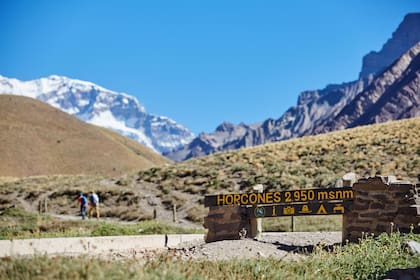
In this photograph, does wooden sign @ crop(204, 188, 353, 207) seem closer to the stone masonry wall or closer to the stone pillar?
the stone pillar

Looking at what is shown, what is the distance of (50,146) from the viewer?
107m

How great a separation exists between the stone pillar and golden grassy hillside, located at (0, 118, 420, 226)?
50.6 ft

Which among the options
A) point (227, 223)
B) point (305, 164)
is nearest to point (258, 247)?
point (227, 223)

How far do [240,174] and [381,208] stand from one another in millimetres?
26801

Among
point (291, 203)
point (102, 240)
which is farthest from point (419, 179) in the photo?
point (102, 240)

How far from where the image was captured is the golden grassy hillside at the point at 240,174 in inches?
1353

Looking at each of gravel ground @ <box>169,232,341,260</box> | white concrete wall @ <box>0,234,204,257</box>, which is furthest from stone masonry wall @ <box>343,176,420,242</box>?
white concrete wall @ <box>0,234,204,257</box>

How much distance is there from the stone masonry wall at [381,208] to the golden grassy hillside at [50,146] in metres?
84.8

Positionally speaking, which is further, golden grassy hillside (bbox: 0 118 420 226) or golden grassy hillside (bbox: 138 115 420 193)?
golden grassy hillside (bbox: 138 115 420 193)

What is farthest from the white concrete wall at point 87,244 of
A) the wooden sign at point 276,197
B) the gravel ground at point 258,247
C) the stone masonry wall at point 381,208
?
the stone masonry wall at point 381,208

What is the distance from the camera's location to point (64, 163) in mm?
101938

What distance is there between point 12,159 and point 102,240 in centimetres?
8932

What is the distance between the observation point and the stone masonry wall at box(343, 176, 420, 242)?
41.1 ft

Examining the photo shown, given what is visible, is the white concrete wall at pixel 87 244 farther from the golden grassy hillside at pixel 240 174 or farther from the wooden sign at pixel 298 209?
the golden grassy hillside at pixel 240 174
